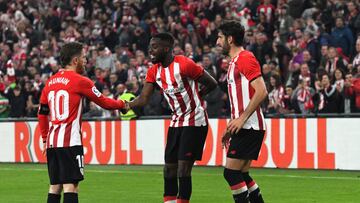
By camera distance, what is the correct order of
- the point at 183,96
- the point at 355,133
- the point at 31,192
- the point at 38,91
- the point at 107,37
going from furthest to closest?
1. the point at 107,37
2. the point at 38,91
3. the point at 355,133
4. the point at 31,192
5. the point at 183,96

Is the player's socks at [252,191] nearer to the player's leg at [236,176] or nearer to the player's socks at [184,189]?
the player's leg at [236,176]

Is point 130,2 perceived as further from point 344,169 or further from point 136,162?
point 344,169

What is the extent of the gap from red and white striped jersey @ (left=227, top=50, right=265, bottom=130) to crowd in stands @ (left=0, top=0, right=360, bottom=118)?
959cm

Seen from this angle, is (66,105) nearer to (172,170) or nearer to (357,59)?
(172,170)

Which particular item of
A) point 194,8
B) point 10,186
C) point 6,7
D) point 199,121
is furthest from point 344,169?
point 6,7

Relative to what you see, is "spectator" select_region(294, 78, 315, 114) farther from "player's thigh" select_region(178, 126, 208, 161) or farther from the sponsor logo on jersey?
the sponsor logo on jersey

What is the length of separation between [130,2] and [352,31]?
8754 mm

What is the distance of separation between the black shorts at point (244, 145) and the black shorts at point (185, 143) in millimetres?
1165

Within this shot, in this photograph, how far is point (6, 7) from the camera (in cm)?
3388

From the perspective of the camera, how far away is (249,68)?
10.5 meters

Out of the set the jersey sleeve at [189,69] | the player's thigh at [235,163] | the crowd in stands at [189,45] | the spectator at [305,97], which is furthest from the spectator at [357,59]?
the player's thigh at [235,163]

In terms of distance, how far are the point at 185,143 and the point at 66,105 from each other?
1840 mm

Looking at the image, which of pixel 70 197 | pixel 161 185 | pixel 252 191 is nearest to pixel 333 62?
pixel 161 185

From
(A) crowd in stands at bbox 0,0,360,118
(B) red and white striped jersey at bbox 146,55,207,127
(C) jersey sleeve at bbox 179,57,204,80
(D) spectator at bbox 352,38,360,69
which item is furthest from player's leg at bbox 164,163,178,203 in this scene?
(D) spectator at bbox 352,38,360,69
